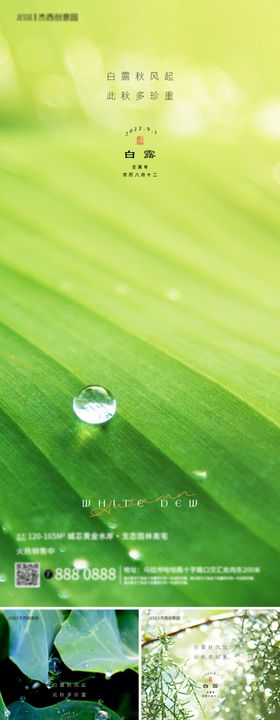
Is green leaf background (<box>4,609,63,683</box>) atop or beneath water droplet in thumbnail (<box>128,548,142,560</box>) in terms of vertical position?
beneath

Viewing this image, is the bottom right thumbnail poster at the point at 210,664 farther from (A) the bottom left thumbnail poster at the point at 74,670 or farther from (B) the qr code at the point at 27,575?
(B) the qr code at the point at 27,575

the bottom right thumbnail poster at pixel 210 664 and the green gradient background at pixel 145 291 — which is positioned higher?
the green gradient background at pixel 145 291

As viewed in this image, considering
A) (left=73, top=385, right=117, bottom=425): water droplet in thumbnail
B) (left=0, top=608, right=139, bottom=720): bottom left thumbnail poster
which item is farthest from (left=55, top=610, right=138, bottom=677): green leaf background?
(left=73, top=385, right=117, bottom=425): water droplet in thumbnail

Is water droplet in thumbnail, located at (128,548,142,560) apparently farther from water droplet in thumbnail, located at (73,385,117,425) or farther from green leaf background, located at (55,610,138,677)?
water droplet in thumbnail, located at (73,385,117,425)

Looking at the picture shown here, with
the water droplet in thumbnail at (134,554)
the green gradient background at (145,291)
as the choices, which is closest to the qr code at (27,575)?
the green gradient background at (145,291)

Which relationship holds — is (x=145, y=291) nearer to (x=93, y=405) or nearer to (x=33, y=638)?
(x=93, y=405)

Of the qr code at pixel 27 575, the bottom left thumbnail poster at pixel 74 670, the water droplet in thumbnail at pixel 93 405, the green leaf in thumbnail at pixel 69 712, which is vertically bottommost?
the green leaf in thumbnail at pixel 69 712

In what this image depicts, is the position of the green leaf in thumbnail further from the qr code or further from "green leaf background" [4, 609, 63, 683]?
the qr code

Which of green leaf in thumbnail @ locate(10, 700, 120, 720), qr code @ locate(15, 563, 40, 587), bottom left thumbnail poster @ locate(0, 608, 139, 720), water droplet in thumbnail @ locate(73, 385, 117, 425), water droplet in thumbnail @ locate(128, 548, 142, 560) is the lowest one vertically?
green leaf in thumbnail @ locate(10, 700, 120, 720)

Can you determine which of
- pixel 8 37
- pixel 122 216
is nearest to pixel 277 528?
pixel 122 216
